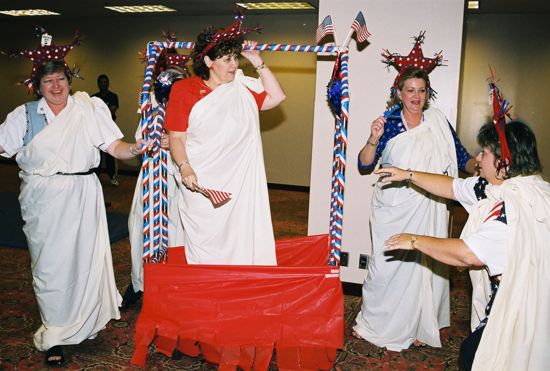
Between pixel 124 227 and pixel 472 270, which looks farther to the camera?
pixel 124 227

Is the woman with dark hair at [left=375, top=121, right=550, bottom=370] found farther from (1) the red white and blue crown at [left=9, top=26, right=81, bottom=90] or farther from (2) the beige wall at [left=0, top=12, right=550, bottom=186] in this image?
(2) the beige wall at [left=0, top=12, right=550, bottom=186]

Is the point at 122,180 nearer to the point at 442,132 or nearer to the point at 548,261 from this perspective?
the point at 442,132

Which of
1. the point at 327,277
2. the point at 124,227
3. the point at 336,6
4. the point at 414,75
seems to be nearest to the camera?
the point at 327,277

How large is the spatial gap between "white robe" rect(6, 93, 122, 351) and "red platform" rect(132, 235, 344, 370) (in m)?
0.54

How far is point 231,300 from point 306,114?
601 centimetres

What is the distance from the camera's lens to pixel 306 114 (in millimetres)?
8242

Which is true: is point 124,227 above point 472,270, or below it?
below

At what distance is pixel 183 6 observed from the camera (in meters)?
7.79

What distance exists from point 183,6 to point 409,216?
5949 mm

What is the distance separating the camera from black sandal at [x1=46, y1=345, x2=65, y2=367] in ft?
9.04

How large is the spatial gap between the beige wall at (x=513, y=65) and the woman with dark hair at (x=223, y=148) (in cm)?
592

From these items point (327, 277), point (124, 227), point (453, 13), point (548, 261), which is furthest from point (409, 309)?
point (124, 227)

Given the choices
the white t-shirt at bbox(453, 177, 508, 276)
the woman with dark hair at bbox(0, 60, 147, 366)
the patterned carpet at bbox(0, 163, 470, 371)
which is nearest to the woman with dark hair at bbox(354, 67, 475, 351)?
the patterned carpet at bbox(0, 163, 470, 371)

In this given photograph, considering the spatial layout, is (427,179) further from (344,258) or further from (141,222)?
(141,222)
